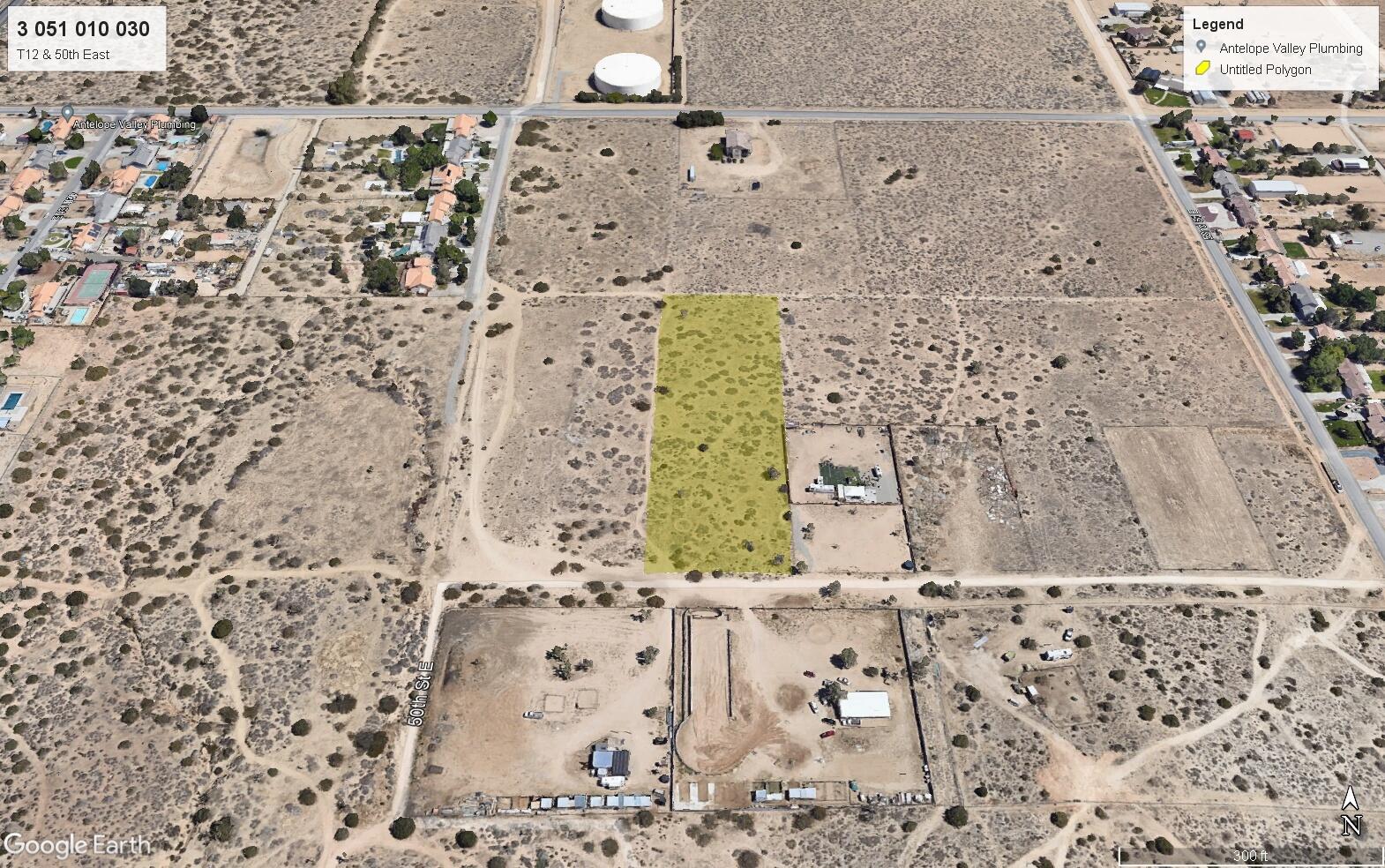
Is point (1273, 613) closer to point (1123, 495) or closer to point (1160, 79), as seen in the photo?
point (1123, 495)

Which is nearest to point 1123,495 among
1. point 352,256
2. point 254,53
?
point 352,256

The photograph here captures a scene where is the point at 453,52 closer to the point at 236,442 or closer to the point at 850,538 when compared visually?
the point at 236,442

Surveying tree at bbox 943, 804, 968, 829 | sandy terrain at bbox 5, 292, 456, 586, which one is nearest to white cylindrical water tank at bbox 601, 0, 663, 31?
sandy terrain at bbox 5, 292, 456, 586

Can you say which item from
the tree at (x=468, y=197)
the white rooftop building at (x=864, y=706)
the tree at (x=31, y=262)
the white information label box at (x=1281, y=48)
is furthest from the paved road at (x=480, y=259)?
the white information label box at (x=1281, y=48)

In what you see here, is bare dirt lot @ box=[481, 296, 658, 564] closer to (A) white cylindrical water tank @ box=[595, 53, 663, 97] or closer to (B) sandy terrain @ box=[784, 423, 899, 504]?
(B) sandy terrain @ box=[784, 423, 899, 504]

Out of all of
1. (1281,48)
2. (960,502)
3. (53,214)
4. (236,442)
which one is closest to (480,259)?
(236,442)
